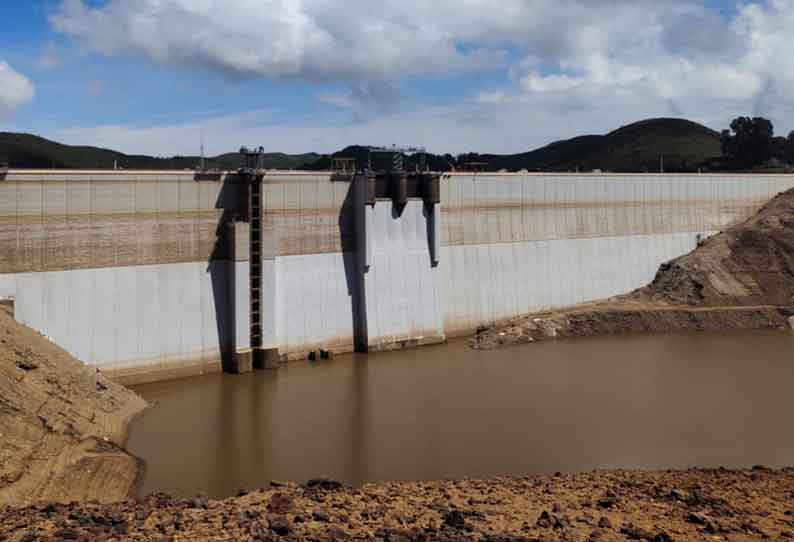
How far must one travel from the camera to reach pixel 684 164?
Answer: 80.5 metres

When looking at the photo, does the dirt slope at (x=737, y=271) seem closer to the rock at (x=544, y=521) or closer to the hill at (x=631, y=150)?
the rock at (x=544, y=521)

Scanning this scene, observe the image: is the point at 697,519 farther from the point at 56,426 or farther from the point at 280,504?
the point at 56,426

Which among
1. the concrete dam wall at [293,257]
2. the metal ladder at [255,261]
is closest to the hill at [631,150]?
the concrete dam wall at [293,257]

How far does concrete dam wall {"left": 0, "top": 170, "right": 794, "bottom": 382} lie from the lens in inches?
926

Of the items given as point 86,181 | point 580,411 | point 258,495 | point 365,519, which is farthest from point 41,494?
point 580,411

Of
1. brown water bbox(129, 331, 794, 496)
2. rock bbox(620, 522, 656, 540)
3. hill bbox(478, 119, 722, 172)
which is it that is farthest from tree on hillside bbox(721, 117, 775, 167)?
rock bbox(620, 522, 656, 540)

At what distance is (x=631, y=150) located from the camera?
93.2 meters

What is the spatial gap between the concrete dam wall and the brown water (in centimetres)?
155

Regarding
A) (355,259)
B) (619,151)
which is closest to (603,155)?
(619,151)

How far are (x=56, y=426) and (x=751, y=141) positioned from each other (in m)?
67.3

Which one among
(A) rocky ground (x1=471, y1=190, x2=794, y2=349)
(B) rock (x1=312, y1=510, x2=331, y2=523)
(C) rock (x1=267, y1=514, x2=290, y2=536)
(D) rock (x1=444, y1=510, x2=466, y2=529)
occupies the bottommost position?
(D) rock (x1=444, y1=510, x2=466, y2=529)

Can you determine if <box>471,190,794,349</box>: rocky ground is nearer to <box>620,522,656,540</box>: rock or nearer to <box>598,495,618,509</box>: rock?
<box>598,495,618,509</box>: rock

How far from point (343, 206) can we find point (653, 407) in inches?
528

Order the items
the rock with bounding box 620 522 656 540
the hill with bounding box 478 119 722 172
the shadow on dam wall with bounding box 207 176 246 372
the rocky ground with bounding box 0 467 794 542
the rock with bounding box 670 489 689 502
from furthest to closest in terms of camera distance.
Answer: the hill with bounding box 478 119 722 172 → the shadow on dam wall with bounding box 207 176 246 372 → the rock with bounding box 670 489 689 502 → the rock with bounding box 620 522 656 540 → the rocky ground with bounding box 0 467 794 542
